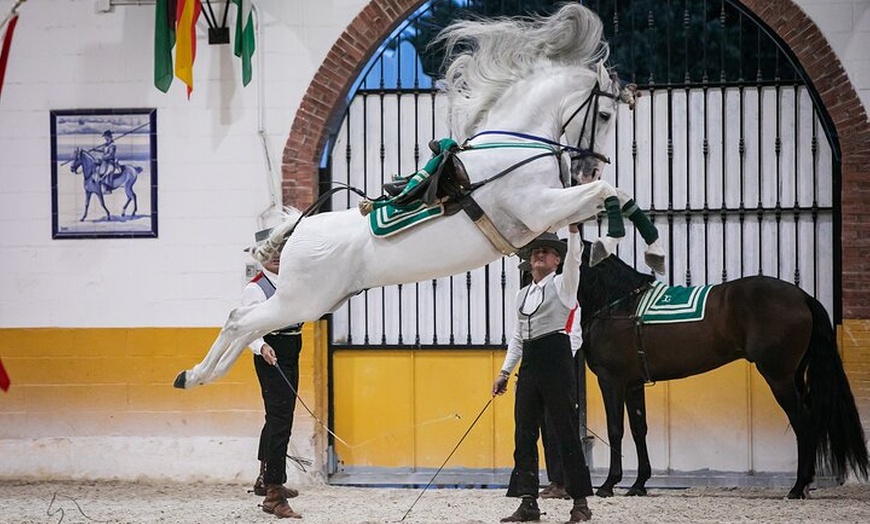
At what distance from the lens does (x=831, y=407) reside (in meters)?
7.44

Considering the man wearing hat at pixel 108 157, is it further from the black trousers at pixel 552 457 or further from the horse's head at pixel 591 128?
the horse's head at pixel 591 128

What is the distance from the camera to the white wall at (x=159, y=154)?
339 inches

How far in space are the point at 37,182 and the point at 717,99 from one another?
4.85 meters

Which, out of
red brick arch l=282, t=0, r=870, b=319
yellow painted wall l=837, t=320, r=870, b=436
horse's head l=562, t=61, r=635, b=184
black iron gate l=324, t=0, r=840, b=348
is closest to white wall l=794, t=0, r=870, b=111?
red brick arch l=282, t=0, r=870, b=319

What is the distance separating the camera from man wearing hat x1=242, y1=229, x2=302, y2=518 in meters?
6.72

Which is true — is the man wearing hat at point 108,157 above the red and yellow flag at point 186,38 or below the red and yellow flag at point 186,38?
below

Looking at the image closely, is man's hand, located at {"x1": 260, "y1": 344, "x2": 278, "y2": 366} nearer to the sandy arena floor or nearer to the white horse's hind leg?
the white horse's hind leg

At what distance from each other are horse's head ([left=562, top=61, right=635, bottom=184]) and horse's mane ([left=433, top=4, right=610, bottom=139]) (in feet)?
0.58

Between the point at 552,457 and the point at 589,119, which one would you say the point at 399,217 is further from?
the point at 552,457

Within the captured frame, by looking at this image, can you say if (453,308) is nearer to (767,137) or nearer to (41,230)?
(767,137)

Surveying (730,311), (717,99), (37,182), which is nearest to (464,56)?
(730,311)

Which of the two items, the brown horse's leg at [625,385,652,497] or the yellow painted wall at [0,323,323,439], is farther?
the yellow painted wall at [0,323,323,439]

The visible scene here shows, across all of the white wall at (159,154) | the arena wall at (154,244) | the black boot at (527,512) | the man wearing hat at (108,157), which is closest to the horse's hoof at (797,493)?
the black boot at (527,512)

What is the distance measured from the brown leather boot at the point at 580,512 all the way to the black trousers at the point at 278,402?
63.5 inches
